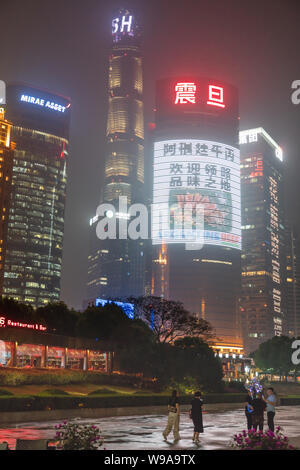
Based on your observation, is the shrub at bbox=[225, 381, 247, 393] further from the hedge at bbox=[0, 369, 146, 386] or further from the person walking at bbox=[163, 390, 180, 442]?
the person walking at bbox=[163, 390, 180, 442]

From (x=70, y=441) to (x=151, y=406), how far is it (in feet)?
104

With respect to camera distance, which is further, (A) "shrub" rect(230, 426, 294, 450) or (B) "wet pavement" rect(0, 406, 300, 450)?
(B) "wet pavement" rect(0, 406, 300, 450)

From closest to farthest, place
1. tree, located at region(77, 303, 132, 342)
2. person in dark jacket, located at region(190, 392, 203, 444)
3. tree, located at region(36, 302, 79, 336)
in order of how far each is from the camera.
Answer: person in dark jacket, located at region(190, 392, 203, 444) < tree, located at region(77, 303, 132, 342) < tree, located at region(36, 302, 79, 336)

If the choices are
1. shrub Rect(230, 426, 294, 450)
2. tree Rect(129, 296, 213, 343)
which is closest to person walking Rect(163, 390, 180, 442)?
shrub Rect(230, 426, 294, 450)

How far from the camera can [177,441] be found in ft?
75.9

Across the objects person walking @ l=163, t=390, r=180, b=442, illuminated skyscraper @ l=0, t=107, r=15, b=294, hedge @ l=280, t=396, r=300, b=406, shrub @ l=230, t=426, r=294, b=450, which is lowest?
hedge @ l=280, t=396, r=300, b=406

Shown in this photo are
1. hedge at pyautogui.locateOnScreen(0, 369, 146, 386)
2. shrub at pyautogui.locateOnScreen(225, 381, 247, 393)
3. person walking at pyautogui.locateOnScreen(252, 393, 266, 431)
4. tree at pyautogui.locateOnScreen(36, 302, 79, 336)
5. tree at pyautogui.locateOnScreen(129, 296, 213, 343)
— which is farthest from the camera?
tree at pyautogui.locateOnScreen(129, 296, 213, 343)

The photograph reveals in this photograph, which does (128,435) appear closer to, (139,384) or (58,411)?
(58,411)

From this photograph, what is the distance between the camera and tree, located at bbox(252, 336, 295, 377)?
147 meters

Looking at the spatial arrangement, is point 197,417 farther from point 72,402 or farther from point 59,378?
point 59,378

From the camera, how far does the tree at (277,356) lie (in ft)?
483

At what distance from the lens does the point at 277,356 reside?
487 feet

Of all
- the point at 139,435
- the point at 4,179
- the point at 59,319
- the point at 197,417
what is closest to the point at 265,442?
the point at 197,417

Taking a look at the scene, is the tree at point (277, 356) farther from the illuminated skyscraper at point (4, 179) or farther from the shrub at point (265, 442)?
the shrub at point (265, 442)
